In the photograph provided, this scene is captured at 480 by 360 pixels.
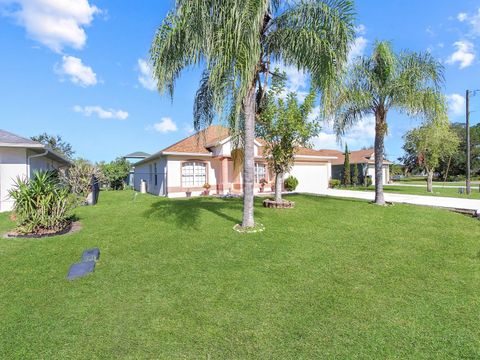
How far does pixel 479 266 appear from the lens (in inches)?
220

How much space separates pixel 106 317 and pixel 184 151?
594 inches

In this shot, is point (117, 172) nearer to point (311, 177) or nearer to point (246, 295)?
point (311, 177)

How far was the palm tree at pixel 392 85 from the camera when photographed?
11.5m

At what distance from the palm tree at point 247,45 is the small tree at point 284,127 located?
6.91 feet

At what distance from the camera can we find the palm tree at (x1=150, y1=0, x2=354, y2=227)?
6.37 metres

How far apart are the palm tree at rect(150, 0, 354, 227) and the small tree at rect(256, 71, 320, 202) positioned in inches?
83.0

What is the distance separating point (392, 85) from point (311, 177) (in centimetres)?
1392

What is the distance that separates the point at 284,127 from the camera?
11.0 metres

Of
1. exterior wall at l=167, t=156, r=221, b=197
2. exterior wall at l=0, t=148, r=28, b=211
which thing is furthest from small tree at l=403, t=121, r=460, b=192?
exterior wall at l=0, t=148, r=28, b=211

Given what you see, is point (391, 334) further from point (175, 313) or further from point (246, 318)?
point (175, 313)

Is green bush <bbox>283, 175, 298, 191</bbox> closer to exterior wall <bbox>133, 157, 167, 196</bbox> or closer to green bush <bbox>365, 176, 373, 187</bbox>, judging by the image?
exterior wall <bbox>133, 157, 167, 196</bbox>

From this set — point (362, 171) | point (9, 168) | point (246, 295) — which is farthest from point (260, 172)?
point (362, 171)

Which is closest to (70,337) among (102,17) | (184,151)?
(102,17)

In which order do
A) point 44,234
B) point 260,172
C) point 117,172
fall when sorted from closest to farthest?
point 44,234, point 260,172, point 117,172
